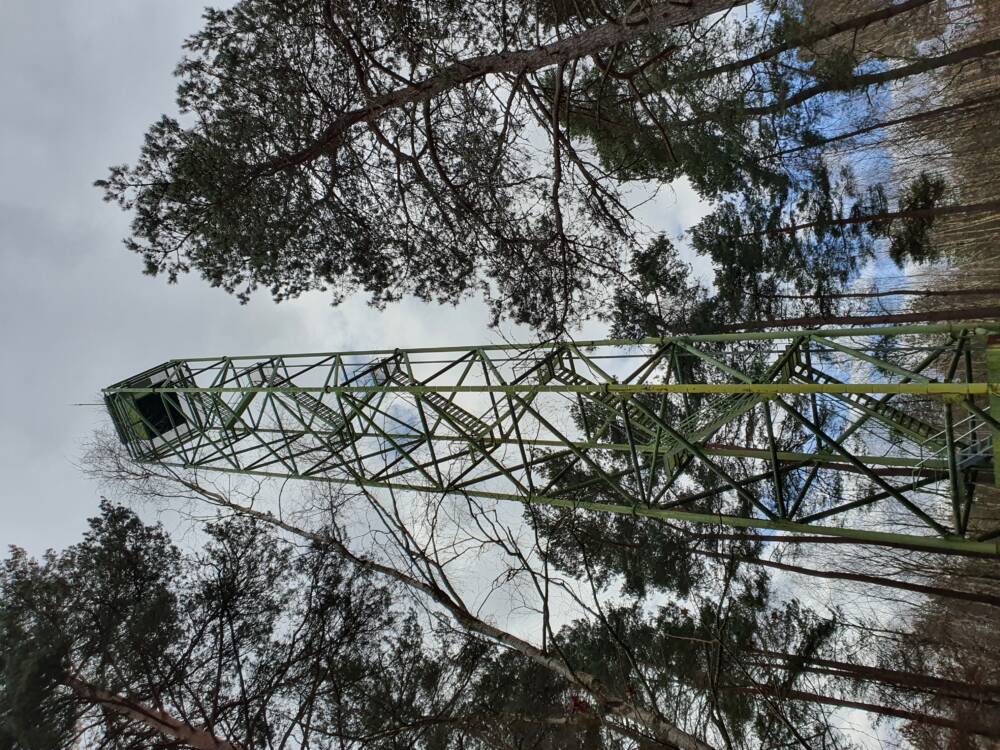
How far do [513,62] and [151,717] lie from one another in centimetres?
1006

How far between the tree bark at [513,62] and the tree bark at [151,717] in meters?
7.53

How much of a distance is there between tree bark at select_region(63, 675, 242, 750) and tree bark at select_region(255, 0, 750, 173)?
753 cm

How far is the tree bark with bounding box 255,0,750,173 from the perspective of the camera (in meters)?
7.17

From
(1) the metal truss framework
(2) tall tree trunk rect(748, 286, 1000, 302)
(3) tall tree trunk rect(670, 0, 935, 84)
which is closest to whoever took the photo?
(1) the metal truss framework

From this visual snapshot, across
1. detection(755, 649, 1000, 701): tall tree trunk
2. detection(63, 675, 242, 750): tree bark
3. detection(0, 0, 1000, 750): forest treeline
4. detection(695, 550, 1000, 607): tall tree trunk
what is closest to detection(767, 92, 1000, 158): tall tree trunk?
detection(0, 0, 1000, 750): forest treeline

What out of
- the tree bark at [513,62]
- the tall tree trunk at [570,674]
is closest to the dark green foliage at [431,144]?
the tree bark at [513,62]

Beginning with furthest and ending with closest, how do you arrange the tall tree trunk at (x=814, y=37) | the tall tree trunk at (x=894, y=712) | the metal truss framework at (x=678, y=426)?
the tall tree trunk at (x=814, y=37)
the tall tree trunk at (x=894, y=712)
the metal truss framework at (x=678, y=426)

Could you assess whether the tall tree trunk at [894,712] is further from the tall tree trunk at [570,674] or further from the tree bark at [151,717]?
the tree bark at [151,717]

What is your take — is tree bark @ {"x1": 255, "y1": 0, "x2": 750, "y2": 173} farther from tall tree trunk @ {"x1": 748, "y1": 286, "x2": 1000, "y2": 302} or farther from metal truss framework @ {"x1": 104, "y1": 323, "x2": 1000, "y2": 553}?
tall tree trunk @ {"x1": 748, "y1": 286, "x2": 1000, "y2": 302}

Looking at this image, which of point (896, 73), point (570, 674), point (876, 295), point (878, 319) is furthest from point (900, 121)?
point (570, 674)

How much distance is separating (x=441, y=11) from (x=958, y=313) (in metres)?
13.1

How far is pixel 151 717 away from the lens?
7121mm

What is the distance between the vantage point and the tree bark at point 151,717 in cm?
689

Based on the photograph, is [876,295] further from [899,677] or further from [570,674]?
[570,674]
